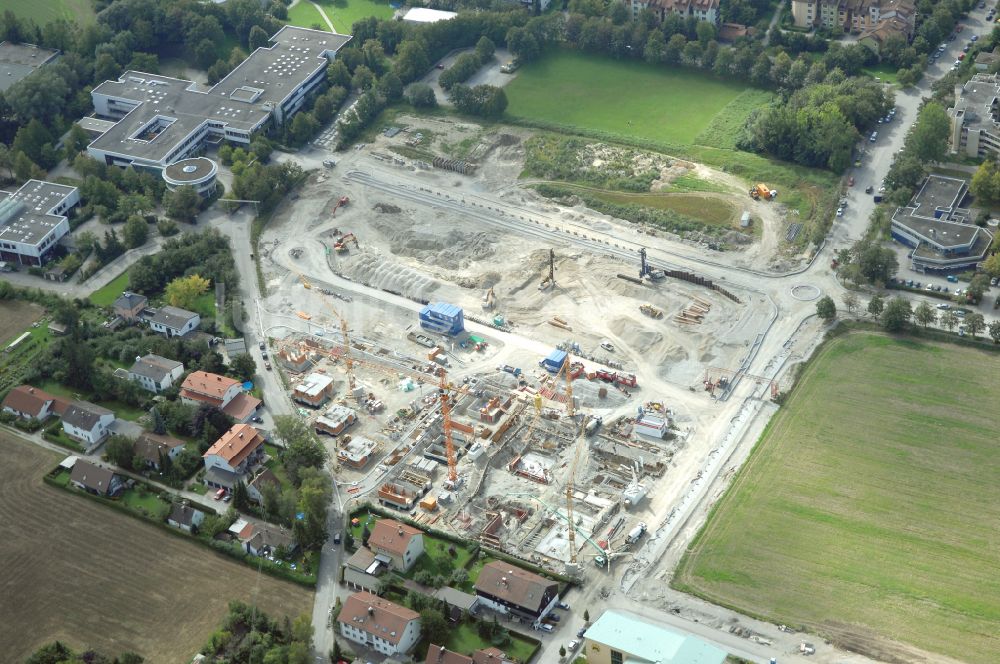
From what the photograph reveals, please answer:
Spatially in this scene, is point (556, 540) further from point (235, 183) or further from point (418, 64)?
point (418, 64)

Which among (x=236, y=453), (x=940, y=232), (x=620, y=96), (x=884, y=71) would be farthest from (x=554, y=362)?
(x=884, y=71)

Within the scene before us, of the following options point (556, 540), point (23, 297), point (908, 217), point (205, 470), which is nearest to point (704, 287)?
point (908, 217)

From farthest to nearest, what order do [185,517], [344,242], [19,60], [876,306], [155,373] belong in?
[19,60] → [344,242] → [876,306] → [155,373] → [185,517]

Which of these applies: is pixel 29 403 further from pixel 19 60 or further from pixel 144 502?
pixel 19 60

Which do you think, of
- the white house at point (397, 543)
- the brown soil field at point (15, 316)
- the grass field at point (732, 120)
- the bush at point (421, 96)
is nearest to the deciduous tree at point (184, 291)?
the brown soil field at point (15, 316)

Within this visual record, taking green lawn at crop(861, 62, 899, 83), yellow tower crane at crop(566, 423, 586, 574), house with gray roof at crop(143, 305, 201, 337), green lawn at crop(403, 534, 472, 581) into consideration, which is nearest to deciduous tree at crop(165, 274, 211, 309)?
house with gray roof at crop(143, 305, 201, 337)

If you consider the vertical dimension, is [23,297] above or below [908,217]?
below
